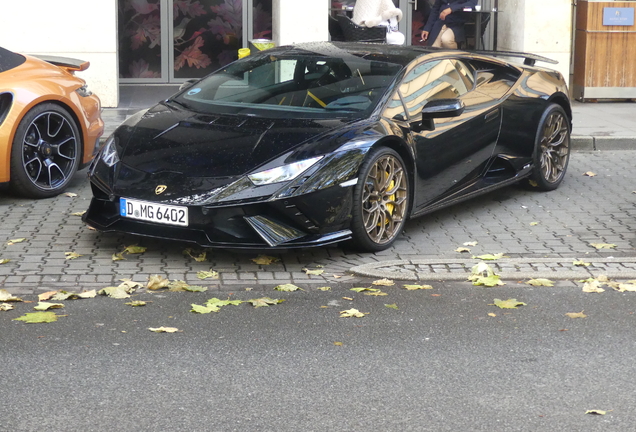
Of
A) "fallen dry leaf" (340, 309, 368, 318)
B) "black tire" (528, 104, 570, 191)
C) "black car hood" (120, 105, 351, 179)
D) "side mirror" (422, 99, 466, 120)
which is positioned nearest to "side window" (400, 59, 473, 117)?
"side mirror" (422, 99, 466, 120)

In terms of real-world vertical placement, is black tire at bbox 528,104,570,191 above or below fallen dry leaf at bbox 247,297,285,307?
above

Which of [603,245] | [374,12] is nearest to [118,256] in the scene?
[603,245]

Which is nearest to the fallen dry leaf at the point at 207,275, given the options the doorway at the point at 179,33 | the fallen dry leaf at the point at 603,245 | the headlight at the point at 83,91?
the fallen dry leaf at the point at 603,245

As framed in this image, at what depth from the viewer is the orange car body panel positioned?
7.77 metres

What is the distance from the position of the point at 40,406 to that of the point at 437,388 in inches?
63.4

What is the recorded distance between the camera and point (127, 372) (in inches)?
174

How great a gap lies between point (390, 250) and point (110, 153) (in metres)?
1.95

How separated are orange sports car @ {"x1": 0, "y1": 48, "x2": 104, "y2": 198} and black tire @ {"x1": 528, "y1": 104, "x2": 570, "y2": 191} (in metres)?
3.72

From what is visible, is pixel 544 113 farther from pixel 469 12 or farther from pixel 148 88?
pixel 148 88

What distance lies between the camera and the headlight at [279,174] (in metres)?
6.10

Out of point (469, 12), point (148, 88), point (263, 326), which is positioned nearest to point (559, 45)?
point (469, 12)

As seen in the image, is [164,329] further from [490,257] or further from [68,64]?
[68,64]

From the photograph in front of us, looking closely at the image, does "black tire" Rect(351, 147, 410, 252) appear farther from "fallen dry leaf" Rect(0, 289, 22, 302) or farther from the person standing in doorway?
the person standing in doorway

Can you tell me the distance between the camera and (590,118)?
41.4ft
